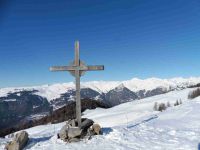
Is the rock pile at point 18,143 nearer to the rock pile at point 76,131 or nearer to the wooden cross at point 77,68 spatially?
the rock pile at point 76,131

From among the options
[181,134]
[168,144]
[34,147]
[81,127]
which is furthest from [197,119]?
[34,147]

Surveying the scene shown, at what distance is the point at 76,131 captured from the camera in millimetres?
15883

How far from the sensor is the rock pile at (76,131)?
15.8 m

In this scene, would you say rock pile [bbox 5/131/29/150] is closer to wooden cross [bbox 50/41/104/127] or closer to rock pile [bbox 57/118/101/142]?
rock pile [bbox 57/118/101/142]

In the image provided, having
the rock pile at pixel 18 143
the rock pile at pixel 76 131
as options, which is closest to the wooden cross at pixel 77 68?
the rock pile at pixel 76 131

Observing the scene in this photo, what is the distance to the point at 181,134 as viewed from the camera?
1722 centimetres

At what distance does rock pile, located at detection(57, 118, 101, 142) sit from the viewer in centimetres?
1577

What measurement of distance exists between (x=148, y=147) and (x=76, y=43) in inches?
262

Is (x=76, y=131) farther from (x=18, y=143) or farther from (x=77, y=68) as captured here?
(x=77, y=68)

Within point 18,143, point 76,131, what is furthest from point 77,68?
point 18,143

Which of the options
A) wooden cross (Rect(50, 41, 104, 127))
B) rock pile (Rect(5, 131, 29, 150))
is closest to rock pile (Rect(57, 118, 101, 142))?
wooden cross (Rect(50, 41, 104, 127))

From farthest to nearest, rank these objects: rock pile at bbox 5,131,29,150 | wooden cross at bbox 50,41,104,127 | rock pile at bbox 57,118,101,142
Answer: wooden cross at bbox 50,41,104,127
rock pile at bbox 57,118,101,142
rock pile at bbox 5,131,29,150

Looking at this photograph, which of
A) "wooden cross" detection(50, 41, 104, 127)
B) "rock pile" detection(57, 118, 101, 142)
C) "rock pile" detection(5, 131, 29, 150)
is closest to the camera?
"rock pile" detection(5, 131, 29, 150)

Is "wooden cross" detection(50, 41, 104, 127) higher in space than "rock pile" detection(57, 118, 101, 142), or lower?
higher
